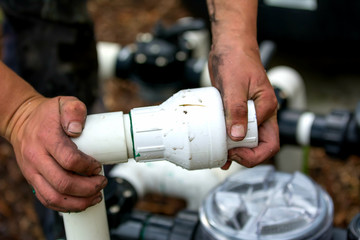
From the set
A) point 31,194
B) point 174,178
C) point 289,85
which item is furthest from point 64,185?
point 31,194

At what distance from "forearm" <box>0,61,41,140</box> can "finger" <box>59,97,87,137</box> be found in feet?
0.36

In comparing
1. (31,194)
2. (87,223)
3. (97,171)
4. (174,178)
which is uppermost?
(97,171)

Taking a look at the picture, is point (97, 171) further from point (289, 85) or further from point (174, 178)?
point (289, 85)

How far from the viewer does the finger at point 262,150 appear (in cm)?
80

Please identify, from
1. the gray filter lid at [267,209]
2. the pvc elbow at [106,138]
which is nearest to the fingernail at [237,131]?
the pvc elbow at [106,138]

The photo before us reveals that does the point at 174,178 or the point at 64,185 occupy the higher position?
the point at 64,185

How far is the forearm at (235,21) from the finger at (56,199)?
0.37m

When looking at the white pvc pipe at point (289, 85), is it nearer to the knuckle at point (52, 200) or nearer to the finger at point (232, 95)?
the finger at point (232, 95)

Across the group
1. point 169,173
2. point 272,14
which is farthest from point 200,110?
point 272,14

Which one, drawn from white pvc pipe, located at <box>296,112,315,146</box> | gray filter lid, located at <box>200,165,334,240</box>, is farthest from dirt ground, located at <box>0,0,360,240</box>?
gray filter lid, located at <box>200,165,334,240</box>

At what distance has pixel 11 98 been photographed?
843mm

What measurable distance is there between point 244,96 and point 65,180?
0.30m

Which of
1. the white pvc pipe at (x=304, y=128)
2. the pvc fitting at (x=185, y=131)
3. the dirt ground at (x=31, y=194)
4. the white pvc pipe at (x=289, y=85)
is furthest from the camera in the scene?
the dirt ground at (x=31, y=194)

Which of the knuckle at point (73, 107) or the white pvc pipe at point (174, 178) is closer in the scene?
the knuckle at point (73, 107)
